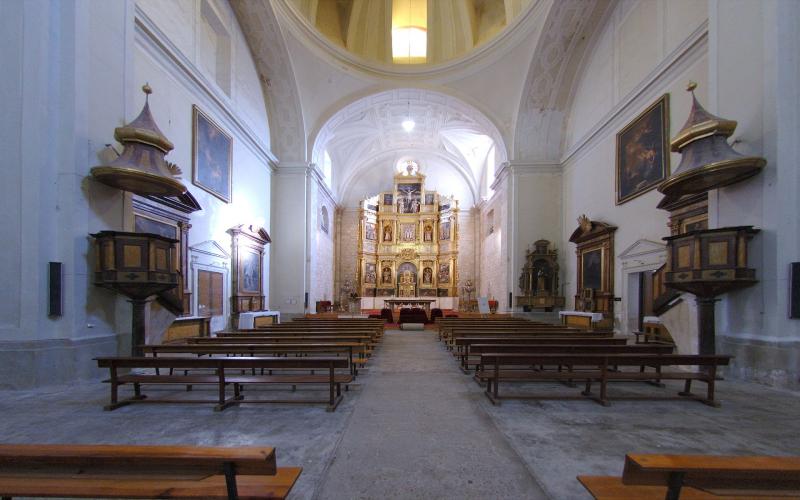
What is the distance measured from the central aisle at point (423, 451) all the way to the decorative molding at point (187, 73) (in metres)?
7.90

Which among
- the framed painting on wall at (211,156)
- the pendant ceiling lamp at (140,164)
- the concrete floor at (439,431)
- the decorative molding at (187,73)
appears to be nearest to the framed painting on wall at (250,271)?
the framed painting on wall at (211,156)

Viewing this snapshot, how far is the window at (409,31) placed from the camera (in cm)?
1617

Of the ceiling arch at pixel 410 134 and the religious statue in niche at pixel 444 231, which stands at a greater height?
the ceiling arch at pixel 410 134

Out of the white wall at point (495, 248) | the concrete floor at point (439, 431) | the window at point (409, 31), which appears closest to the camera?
the concrete floor at point (439, 431)

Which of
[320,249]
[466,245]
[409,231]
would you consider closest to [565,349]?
[320,249]

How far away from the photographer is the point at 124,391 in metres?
4.92

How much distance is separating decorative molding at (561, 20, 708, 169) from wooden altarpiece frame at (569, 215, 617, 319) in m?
2.67

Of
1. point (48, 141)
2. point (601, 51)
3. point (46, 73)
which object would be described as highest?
point (601, 51)

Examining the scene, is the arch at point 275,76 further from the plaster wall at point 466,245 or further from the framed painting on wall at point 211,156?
the plaster wall at point 466,245

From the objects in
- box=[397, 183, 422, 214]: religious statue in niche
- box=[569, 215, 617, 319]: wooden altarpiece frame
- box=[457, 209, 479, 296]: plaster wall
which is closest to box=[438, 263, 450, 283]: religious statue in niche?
box=[457, 209, 479, 296]: plaster wall

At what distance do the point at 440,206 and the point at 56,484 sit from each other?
23798mm

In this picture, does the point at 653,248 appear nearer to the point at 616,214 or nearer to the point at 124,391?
the point at 616,214

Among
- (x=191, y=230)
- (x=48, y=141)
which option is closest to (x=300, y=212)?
(x=191, y=230)

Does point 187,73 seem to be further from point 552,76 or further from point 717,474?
point 552,76
